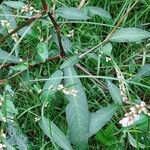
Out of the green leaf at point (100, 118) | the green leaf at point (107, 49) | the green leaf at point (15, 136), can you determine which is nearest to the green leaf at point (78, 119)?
the green leaf at point (100, 118)

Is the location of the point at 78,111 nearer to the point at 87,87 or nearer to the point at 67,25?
the point at 87,87

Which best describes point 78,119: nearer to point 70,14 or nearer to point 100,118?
point 100,118

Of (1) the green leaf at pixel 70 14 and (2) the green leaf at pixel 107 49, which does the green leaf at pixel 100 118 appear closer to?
(2) the green leaf at pixel 107 49

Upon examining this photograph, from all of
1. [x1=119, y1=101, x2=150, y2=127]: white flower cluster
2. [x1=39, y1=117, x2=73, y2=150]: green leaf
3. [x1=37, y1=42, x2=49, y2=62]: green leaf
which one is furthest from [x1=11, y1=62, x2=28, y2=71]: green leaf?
[x1=119, y1=101, x2=150, y2=127]: white flower cluster

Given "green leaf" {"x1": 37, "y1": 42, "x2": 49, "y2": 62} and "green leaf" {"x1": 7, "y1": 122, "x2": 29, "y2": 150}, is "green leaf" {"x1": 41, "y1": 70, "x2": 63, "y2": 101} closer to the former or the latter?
"green leaf" {"x1": 37, "y1": 42, "x2": 49, "y2": 62}

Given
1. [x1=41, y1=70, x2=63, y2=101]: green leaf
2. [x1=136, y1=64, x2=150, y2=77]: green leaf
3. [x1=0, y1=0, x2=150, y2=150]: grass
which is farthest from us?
[x1=0, y1=0, x2=150, y2=150]: grass

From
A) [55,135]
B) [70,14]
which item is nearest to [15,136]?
[55,135]

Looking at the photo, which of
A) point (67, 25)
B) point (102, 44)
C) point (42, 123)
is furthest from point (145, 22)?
point (42, 123)
